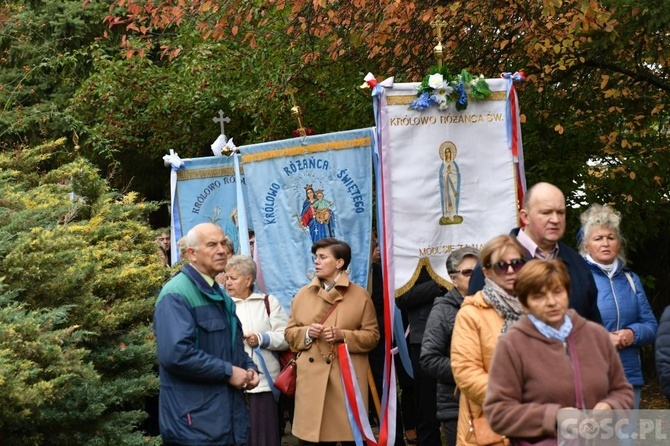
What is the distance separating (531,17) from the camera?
1335 centimetres

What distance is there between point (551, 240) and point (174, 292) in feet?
7.33

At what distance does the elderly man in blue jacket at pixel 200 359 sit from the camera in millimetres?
7074

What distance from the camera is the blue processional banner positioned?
41.0 ft

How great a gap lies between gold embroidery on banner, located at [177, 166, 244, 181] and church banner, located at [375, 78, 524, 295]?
3144mm

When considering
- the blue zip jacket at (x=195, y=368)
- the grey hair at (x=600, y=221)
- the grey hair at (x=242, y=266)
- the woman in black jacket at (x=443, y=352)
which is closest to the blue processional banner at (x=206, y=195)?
the grey hair at (x=242, y=266)

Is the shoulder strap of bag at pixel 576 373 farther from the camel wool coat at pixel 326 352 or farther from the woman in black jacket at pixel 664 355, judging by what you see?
the camel wool coat at pixel 326 352

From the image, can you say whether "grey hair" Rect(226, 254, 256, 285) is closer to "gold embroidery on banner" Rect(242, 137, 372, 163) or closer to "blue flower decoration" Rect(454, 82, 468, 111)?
"gold embroidery on banner" Rect(242, 137, 372, 163)

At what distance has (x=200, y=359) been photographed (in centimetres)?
705

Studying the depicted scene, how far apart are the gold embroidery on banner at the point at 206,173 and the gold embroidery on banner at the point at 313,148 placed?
1.50m

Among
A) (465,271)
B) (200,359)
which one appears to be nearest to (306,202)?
(465,271)

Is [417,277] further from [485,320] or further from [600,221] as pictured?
[485,320]

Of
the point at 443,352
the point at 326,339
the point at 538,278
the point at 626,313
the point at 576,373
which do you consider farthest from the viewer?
the point at 326,339

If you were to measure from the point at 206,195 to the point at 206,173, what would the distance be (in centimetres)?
23

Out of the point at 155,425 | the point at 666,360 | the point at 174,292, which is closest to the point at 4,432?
the point at 174,292
